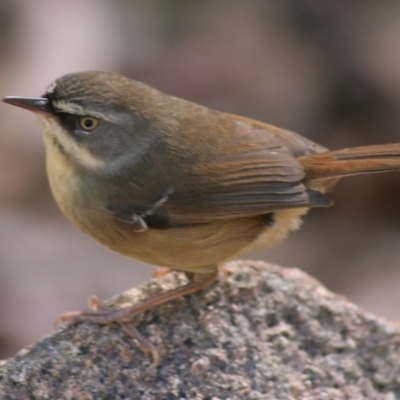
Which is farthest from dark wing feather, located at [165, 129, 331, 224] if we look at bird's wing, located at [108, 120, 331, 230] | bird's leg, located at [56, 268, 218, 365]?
bird's leg, located at [56, 268, 218, 365]

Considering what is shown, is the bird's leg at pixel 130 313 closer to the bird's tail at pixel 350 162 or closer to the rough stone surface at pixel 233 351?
the rough stone surface at pixel 233 351

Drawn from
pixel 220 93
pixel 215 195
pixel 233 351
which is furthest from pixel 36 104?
pixel 220 93

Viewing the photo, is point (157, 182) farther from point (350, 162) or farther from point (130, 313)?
point (350, 162)

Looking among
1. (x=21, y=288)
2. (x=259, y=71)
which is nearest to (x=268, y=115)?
(x=259, y=71)

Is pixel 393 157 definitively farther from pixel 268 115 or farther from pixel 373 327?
pixel 268 115

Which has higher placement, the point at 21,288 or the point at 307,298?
the point at 21,288

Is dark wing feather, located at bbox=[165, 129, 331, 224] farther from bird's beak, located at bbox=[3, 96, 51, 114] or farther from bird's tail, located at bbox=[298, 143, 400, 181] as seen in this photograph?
bird's beak, located at bbox=[3, 96, 51, 114]

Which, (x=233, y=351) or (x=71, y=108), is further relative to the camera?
(x=71, y=108)

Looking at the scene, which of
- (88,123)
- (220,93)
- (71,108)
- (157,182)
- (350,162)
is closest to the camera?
(71,108)
